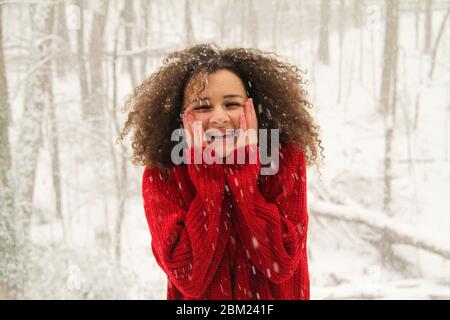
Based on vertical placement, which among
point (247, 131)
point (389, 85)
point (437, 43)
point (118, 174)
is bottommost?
point (118, 174)

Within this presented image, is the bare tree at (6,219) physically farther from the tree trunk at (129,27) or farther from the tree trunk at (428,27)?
the tree trunk at (428,27)

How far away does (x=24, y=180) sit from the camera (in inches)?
140

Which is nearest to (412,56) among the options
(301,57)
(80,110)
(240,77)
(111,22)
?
(301,57)

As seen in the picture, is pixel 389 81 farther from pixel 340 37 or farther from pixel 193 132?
pixel 193 132

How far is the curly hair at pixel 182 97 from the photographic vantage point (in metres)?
1.14

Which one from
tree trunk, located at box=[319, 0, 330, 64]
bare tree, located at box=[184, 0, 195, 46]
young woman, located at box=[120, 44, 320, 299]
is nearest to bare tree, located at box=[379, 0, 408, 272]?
tree trunk, located at box=[319, 0, 330, 64]

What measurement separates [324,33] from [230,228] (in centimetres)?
352

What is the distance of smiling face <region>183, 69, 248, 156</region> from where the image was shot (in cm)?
100

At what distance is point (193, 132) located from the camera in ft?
3.29

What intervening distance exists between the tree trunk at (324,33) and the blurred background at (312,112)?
13 mm

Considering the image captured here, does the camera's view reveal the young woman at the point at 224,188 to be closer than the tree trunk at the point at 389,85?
Yes

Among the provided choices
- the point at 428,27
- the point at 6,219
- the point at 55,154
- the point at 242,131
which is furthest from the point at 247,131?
the point at 428,27

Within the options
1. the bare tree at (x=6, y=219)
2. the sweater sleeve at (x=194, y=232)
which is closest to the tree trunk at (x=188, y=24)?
the bare tree at (x=6, y=219)
